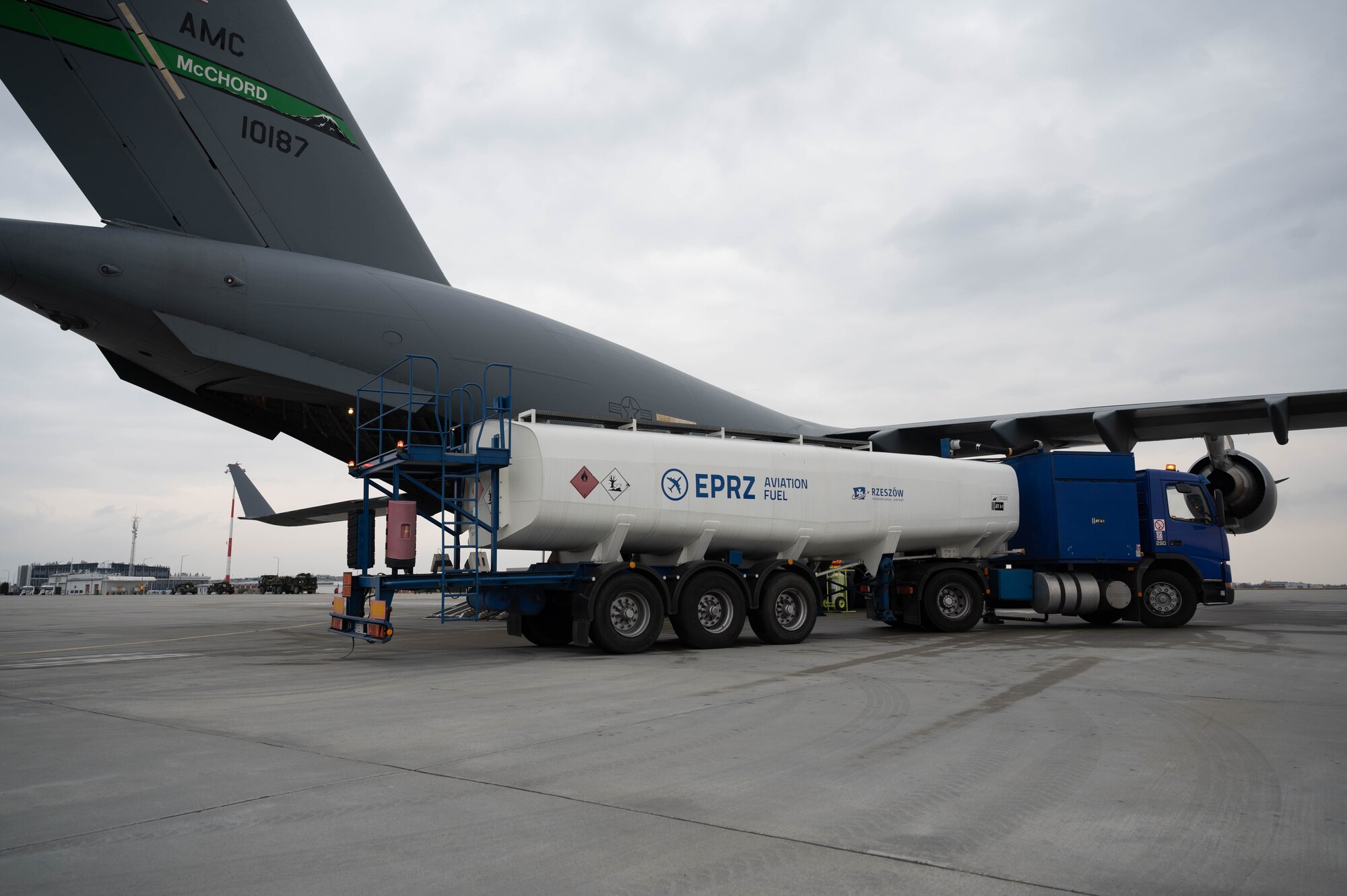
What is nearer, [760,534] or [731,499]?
[731,499]

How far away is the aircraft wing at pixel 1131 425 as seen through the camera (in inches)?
704

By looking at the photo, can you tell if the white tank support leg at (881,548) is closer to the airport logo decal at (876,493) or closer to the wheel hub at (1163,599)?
the airport logo decal at (876,493)

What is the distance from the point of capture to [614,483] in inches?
431

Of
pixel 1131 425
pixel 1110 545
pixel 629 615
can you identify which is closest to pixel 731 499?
pixel 629 615

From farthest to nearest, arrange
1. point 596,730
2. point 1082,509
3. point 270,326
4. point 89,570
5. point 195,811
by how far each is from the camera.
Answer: point 89,570 → point 1082,509 → point 270,326 → point 596,730 → point 195,811

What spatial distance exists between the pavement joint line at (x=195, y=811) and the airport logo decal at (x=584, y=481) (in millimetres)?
6137

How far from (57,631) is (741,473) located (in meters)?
13.0

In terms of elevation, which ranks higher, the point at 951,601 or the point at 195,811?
the point at 951,601

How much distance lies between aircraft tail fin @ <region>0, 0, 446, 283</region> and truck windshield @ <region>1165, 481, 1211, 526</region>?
13771mm

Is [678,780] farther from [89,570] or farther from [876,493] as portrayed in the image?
[89,570]

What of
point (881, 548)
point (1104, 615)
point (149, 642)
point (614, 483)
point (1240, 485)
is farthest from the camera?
point (1240, 485)

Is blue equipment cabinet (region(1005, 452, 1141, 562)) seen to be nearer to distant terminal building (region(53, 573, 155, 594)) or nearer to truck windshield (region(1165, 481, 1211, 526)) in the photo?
truck windshield (region(1165, 481, 1211, 526))

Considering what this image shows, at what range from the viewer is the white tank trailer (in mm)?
10633

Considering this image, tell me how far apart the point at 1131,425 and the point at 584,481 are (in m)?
14.5
